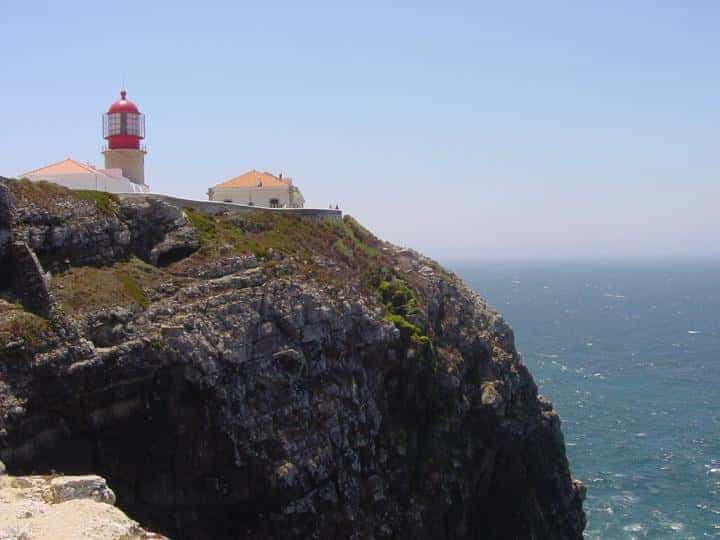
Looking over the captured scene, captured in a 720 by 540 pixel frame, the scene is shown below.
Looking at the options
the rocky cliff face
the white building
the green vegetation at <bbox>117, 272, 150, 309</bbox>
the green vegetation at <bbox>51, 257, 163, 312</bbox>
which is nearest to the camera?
the rocky cliff face

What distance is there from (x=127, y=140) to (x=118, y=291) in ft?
63.1

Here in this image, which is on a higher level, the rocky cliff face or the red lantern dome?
the red lantern dome

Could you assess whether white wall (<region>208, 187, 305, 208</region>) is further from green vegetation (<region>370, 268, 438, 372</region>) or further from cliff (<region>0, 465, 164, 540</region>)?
cliff (<region>0, 465, 164, 540</region>)

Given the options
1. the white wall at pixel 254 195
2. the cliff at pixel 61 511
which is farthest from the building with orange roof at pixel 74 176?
the cliff at pixel 61 511

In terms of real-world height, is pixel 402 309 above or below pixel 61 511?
above

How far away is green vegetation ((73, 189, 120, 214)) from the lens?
3333cm

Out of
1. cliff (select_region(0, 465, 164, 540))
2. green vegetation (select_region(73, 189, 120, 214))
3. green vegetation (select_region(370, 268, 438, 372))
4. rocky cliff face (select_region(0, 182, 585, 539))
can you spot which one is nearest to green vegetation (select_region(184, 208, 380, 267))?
rocky cliff face (select_region(0, 182, 585, 539))

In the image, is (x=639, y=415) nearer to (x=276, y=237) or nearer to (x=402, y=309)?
(x=402, y=309)

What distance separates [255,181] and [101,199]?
1879 centimetres

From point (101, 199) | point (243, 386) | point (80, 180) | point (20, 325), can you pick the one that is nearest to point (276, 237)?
point (101, 199)

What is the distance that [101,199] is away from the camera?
112 feet

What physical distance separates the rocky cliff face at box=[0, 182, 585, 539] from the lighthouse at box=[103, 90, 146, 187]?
10439mm

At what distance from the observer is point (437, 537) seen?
118 feet

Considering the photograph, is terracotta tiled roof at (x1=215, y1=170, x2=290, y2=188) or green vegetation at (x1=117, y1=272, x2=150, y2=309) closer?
green vegetation at (x1=117, y1=272, x2=150, y2=309)
